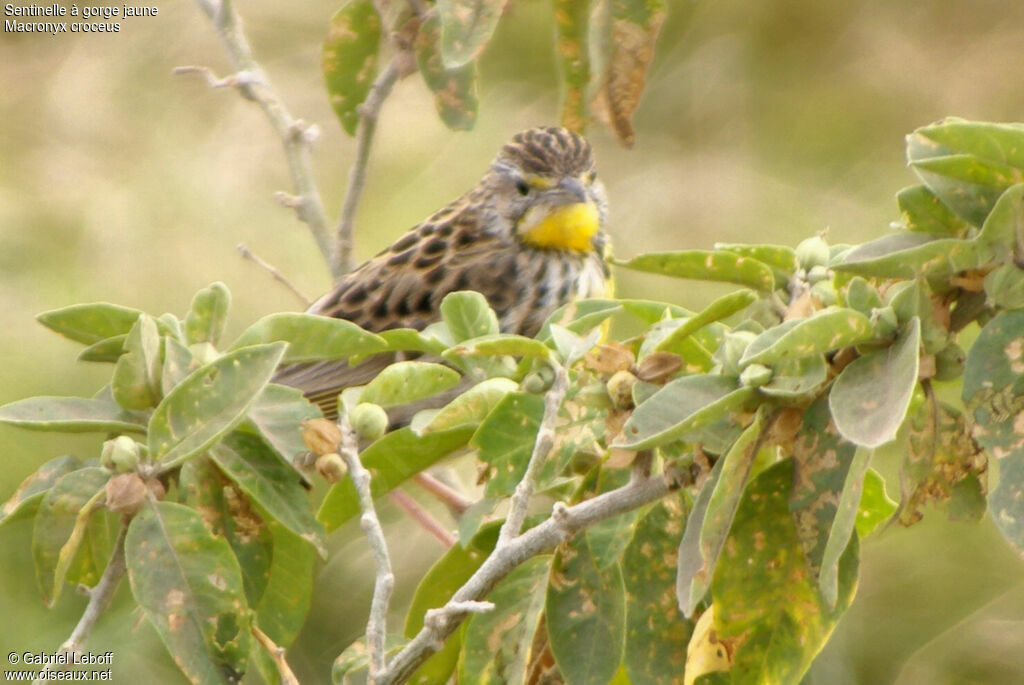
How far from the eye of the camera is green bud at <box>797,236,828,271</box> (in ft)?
4.82

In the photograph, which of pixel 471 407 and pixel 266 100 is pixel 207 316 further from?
pixel 266 100

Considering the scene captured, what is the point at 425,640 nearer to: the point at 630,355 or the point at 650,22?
the point at 630,355

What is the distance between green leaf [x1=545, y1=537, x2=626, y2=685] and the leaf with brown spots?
2.99 feet

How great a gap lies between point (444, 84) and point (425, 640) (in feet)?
4.29

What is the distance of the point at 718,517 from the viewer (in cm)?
123

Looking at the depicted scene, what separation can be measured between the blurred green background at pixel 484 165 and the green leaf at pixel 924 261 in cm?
267

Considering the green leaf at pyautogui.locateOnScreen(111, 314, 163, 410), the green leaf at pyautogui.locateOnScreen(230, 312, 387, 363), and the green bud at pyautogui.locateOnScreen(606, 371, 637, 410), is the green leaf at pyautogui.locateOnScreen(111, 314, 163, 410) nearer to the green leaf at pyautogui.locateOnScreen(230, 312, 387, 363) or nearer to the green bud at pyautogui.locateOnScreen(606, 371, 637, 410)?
the green leaf at pyautogui.locateOnScreen(230, 312, 387, 363)

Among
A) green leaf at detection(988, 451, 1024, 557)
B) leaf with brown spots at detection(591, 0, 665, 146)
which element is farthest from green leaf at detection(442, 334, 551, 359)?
leaf with brown spots at detection(591, 0, 665, 146)

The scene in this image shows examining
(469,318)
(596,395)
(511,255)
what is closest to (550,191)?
(511,255)

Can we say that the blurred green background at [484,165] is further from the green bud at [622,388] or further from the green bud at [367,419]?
the green bud at [622,388]

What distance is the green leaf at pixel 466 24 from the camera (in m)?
1.84

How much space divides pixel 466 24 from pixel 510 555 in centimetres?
81

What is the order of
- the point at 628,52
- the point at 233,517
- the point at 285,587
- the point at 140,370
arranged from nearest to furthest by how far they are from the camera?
1. the point at 140,370
2. the point at 233,517
3. the point at 285,587
4. the point at 628,52

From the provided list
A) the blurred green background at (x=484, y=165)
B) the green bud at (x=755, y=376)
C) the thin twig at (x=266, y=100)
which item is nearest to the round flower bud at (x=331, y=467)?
the green bud at (x=755, y=376)
